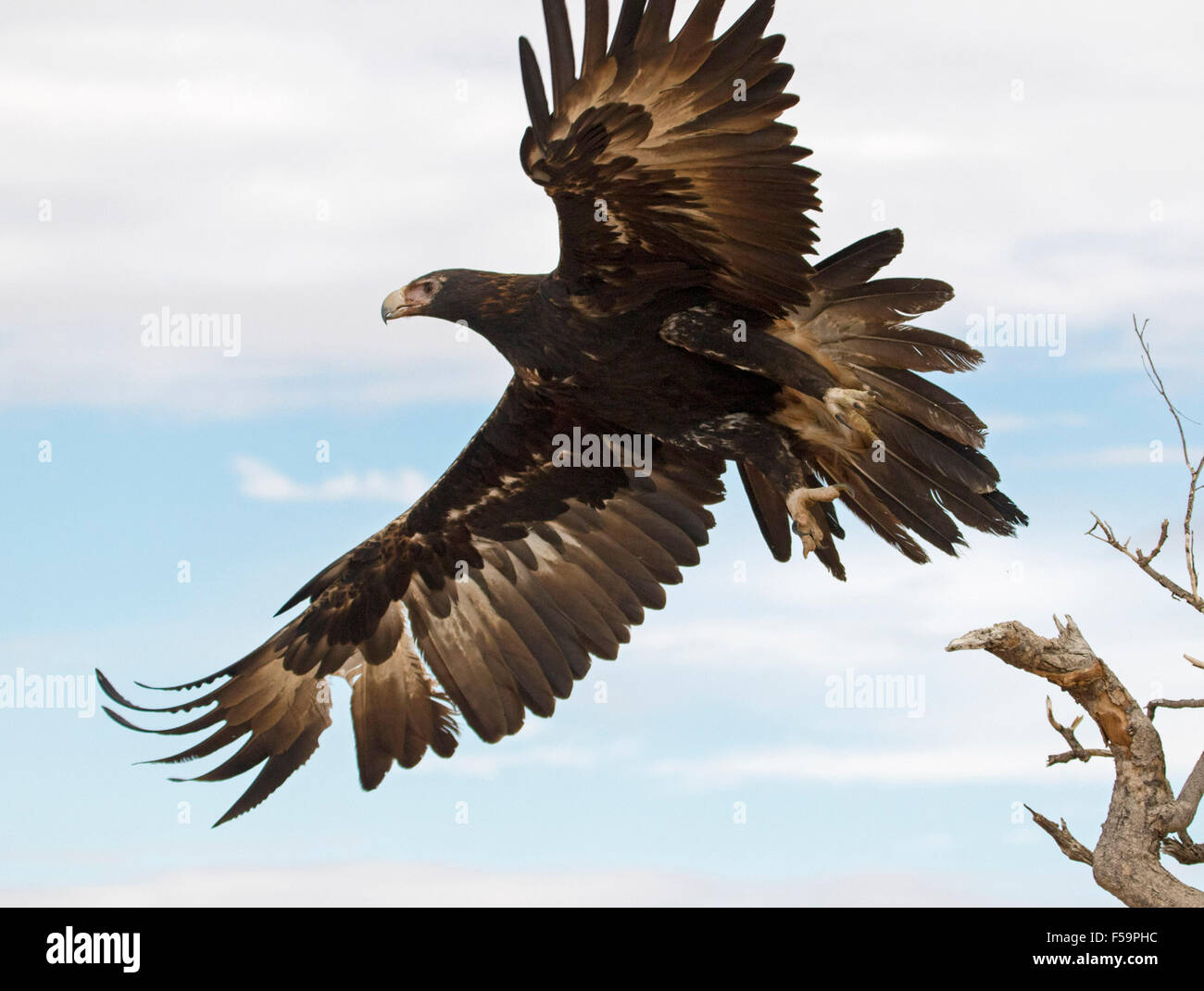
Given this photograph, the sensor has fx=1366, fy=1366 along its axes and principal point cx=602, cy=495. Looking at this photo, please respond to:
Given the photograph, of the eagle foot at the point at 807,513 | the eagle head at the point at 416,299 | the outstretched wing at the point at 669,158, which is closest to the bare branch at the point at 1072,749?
the eagle foot at the point at 807,513

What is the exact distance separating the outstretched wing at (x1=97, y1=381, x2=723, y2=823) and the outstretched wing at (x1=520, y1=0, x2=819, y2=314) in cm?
158

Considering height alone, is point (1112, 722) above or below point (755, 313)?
below

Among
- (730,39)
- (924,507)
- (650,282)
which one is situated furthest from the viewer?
(924,507)

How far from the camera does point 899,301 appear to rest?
6.95 metres

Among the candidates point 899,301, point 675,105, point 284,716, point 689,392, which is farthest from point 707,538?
point 675,105

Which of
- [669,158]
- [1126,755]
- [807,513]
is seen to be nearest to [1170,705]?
[1126,755]

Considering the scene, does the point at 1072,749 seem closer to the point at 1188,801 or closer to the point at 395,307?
the point at 1188,801

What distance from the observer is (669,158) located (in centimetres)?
603

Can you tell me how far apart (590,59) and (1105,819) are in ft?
14.9

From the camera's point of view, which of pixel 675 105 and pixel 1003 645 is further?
pixel 1003 645

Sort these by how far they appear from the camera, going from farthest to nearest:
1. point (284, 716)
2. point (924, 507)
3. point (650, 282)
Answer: point (284, 716) → point (924, 507) → point (650, 282)

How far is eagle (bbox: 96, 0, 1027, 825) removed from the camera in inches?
230

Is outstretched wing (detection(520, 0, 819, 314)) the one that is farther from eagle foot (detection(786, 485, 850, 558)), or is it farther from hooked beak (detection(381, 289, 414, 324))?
hooked beak (detection(381, 289, 414, 324))

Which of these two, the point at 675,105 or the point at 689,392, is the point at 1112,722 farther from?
the point at 675,105
